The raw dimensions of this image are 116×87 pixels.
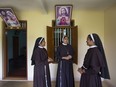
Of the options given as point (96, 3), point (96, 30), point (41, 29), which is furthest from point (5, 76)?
point (96, 3)

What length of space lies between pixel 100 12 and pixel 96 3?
4.25ft

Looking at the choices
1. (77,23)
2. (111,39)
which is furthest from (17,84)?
(111,39)

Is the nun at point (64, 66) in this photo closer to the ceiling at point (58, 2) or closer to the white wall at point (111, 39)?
the ceiling at point (58, 2)

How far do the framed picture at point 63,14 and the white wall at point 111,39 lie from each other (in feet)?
4.08

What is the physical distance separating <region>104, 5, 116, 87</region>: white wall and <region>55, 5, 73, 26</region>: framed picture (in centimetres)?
124

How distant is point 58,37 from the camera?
7.48m

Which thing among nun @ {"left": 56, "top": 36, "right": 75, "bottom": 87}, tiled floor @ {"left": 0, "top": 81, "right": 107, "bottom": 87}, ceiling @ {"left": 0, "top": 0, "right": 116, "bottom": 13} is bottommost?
tiled floor @ {"left": 0, "top": 81, "right": 107, "bottom": 87}

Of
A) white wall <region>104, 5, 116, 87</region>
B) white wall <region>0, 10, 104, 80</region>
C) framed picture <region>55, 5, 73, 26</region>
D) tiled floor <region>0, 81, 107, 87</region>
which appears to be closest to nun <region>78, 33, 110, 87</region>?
white wall <region>104, 5, 116, 87</region>

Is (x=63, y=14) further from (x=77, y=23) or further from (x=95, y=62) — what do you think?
(x=95, y=62)

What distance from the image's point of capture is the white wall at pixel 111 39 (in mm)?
6156

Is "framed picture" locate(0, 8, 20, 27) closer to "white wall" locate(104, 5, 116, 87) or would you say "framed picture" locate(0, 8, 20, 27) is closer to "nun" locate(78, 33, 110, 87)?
"white wall" locate(104, 5, 116, 87)

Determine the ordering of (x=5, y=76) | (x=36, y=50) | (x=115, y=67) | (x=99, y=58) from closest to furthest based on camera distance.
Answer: (x=99, y=58) → (x=36, y=50) → (x=115, y=67) → (x=5, y=76)

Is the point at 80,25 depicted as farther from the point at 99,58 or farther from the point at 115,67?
the point at 99,58

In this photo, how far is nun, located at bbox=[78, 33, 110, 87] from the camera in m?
3.80
